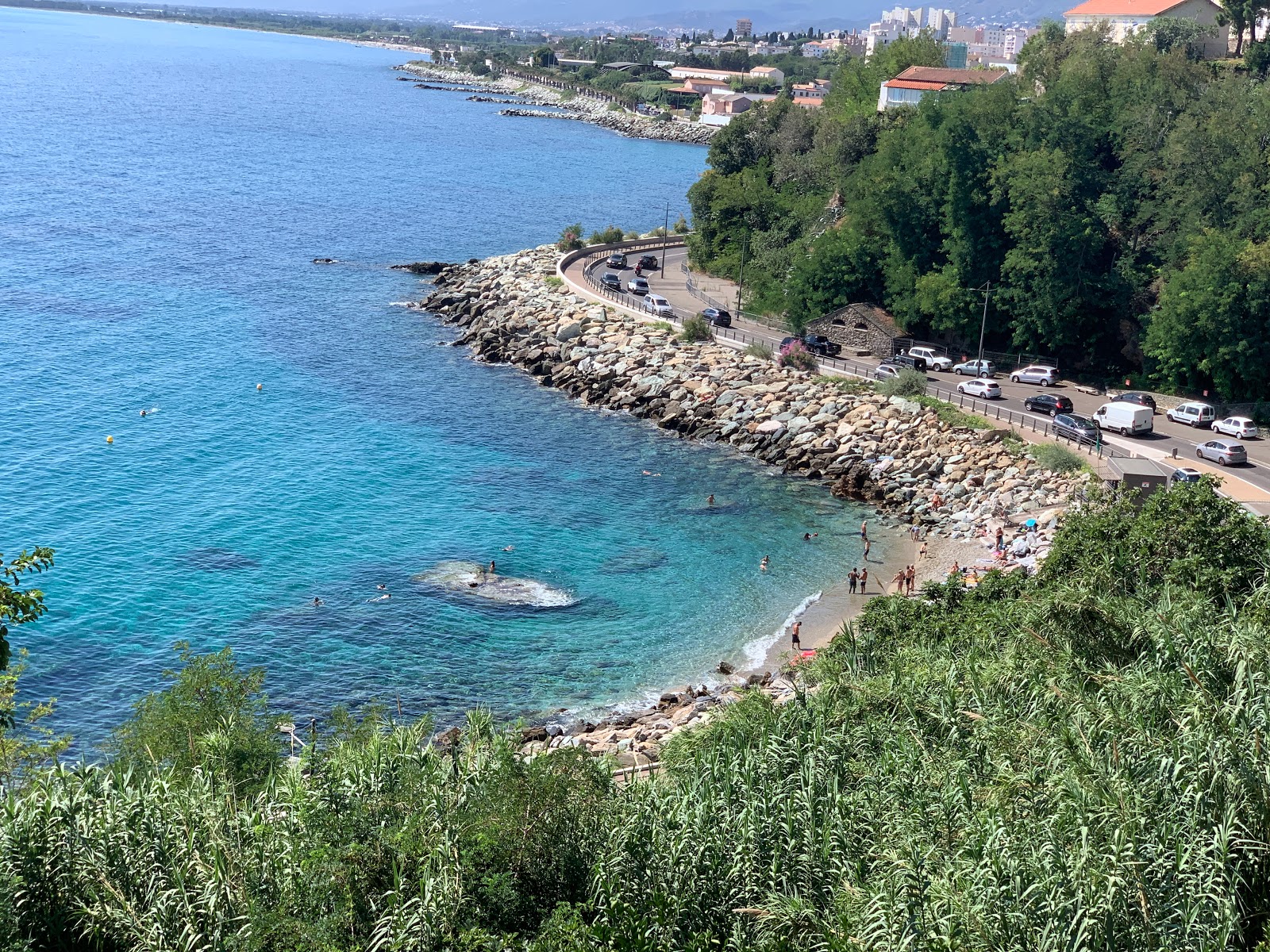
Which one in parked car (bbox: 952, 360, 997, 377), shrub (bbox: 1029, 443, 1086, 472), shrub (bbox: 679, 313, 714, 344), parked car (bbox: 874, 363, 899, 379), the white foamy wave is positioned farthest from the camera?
shrub (bbox: 679, 313, 714, 344)

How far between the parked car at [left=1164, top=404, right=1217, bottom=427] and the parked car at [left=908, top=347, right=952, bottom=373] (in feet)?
34.2

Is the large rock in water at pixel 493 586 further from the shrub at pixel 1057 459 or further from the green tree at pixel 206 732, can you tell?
the shrub at pixel 1057 459

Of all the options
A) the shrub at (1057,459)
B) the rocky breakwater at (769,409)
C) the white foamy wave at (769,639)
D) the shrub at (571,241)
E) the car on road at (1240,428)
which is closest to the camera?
the white foamy wave at (769,639)

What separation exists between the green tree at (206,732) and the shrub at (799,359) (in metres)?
36.4

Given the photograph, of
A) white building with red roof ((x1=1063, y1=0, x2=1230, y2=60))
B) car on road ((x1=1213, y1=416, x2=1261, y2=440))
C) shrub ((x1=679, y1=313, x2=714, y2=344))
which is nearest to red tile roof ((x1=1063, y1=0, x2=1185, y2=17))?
white building with red roof ((x1=1063, y1=0, x2=1230, y2=60))

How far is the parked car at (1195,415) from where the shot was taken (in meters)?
46.8

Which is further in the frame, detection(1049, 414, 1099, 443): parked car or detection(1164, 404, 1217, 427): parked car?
detection(1164, 404, 1217, 427): parked car

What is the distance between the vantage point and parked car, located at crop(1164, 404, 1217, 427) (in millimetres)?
46844

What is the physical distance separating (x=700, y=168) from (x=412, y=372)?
97.9 meters

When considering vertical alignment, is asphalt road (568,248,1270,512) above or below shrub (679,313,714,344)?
below

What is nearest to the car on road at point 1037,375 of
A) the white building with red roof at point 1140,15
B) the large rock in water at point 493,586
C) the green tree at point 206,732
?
the large rock in water at point 493,586

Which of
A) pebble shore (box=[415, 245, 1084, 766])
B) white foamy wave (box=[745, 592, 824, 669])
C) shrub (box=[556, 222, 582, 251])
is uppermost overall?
shrub (box=[556, 222, 582, 251])

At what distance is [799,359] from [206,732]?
3874 centimetres

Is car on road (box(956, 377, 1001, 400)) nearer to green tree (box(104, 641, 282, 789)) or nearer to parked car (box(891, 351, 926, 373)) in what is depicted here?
parked car (box(891, 351, 926, 373))
